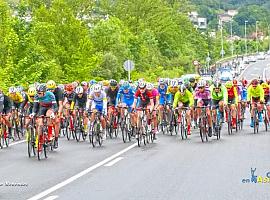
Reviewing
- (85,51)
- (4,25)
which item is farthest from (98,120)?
(85,51)

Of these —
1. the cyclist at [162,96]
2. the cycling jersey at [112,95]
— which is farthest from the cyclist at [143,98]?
the cyclist at [162,96]

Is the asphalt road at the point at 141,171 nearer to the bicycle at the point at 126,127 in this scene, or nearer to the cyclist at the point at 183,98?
the bicycle at the point at 126,127

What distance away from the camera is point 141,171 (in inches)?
567

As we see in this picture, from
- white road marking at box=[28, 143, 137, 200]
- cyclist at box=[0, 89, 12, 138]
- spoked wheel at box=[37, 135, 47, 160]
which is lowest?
white road marking at box=[28, 143, 137, 200]

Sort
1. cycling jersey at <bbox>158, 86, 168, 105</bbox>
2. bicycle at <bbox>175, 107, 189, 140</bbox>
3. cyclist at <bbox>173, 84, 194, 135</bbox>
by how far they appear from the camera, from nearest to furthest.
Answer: bicycle at <bbox>175, 107, 189, 140</bbox>, cyclist at <bbox>173, 84, 194, 135</bbox>, cycling jersey at <bbox>158, 86, 168, 105</bbox>

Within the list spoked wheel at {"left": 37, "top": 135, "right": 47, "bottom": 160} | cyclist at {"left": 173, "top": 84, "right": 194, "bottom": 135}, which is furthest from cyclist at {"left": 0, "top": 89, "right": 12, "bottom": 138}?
cyclist at {"left": 173, "top": 84, "right": 194, "bottom": 135}

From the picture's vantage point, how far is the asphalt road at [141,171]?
38.3 feet

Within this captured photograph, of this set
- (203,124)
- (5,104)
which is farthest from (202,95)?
(5,104)

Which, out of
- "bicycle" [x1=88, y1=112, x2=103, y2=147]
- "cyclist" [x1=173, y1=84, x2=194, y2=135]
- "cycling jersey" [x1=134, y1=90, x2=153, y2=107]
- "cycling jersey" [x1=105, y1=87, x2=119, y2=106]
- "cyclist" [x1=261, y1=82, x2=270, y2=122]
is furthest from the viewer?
"cyclist" [x1=261, y1=82, x2=270, y2=122]

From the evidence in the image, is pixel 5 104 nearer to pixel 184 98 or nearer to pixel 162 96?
pixel 184 98

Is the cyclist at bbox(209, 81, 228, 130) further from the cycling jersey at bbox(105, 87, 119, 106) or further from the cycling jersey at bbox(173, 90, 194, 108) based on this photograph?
the cycling jersey at bbox(105, 87, 119, 106)

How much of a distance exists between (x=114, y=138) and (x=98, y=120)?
3.00m

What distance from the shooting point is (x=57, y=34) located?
55156 mm

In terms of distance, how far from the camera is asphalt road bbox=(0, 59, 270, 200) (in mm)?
11664
